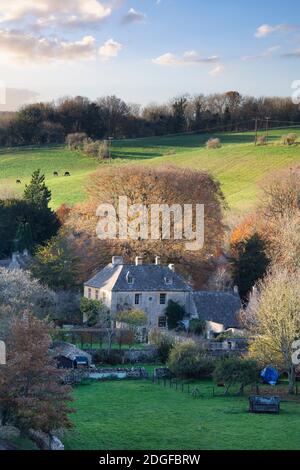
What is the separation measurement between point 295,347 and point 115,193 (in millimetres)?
30648

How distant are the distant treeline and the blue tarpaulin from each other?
64554 mm

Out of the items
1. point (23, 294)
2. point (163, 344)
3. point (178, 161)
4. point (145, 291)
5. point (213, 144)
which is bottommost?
point (163, 344)

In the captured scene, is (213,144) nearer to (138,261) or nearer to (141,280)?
(138,261)

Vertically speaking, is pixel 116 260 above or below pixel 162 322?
above

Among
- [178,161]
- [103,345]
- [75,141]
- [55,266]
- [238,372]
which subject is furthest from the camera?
[75,141]

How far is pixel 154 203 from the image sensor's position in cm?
7344

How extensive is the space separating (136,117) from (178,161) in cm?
2064

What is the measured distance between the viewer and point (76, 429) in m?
35.7

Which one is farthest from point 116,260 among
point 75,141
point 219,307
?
point 75,141

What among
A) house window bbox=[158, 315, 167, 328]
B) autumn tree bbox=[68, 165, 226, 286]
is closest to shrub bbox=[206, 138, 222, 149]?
autumn tree bbox=[68, 165, 226, 286]

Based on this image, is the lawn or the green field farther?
the green field

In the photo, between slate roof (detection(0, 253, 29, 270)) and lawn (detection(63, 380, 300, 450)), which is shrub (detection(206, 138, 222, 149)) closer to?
slate roof (detection(0, 253, 29, 270))

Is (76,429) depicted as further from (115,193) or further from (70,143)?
(70,143)

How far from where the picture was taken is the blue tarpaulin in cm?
4869
